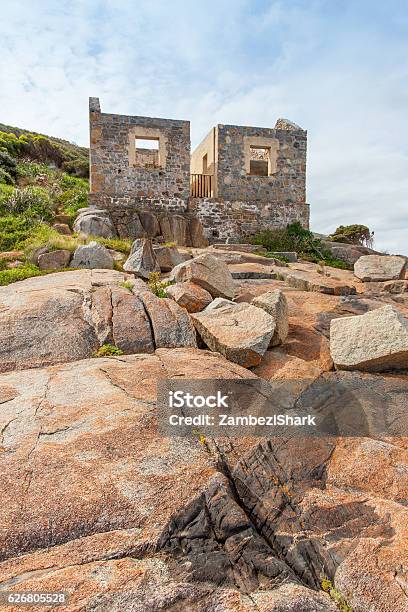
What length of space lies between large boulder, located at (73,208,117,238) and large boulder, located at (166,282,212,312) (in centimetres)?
741

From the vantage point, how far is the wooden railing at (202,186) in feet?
61.8

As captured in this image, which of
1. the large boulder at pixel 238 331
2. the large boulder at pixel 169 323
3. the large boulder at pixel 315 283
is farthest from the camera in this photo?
the large boulder at pixel 315 283

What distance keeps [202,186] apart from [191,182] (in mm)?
597

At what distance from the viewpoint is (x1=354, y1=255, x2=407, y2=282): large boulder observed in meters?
11.2

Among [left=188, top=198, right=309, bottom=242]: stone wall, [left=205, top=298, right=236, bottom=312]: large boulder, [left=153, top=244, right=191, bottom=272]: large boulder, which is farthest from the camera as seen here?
[left=188, top=198, right=309, bottom=242]: stone wall

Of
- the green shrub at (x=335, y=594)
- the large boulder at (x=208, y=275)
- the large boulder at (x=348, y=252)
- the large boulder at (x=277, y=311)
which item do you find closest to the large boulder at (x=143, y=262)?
the large boulder at (x=208, y=275)

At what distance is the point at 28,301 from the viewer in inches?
283

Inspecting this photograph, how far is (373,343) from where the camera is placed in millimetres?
5758

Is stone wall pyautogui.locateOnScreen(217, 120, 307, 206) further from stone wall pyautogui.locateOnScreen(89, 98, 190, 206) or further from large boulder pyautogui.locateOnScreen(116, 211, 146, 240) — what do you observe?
large boulder pyautogui.locateOnScreen(116, 211, 146, 240)

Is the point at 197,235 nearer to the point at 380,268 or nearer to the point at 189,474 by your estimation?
the point at 380,268

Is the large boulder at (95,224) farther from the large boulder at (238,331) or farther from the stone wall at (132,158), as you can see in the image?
the large boulder at (238,331)

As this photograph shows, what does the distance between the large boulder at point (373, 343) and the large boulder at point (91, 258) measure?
6246 mm

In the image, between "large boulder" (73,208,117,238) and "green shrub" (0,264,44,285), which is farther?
"large boulder" (73,208,117,238)

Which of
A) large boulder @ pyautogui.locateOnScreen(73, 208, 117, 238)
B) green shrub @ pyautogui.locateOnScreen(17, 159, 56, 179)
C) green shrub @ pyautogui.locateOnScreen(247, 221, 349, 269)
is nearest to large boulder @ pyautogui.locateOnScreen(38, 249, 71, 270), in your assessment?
large boulder @ pyautogui.locateOnScreen(73, 208, 117, 238)
